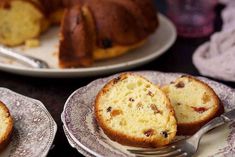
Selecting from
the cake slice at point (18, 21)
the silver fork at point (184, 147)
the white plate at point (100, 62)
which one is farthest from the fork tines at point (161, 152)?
the cake slice at point (18, 21)

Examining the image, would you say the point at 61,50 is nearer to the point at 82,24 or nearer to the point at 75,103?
the point at 82,24

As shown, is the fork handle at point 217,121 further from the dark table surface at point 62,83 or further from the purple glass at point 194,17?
the purple glass at point 194,17

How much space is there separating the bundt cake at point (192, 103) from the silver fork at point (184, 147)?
0.03 metres

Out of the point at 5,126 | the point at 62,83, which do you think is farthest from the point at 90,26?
the point at 5,126

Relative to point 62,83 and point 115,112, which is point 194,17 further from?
point 115,112

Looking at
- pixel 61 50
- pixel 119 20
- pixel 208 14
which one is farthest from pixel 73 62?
pixel 208 14

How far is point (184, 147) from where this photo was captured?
0.98 m

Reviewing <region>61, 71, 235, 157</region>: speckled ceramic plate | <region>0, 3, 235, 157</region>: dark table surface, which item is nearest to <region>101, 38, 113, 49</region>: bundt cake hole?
<region>0, 3, 235, 157</region>: dark table surface

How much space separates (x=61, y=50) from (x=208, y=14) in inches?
25.1

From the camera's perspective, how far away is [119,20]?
56.5 inches

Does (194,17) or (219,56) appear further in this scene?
(194,17)

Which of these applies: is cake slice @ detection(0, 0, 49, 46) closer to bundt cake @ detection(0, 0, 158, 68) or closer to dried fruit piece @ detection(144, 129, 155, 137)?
bundt cake @ detection(0, 0, 158, 68)

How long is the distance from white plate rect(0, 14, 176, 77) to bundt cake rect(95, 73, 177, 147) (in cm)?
26

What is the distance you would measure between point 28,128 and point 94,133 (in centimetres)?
14
